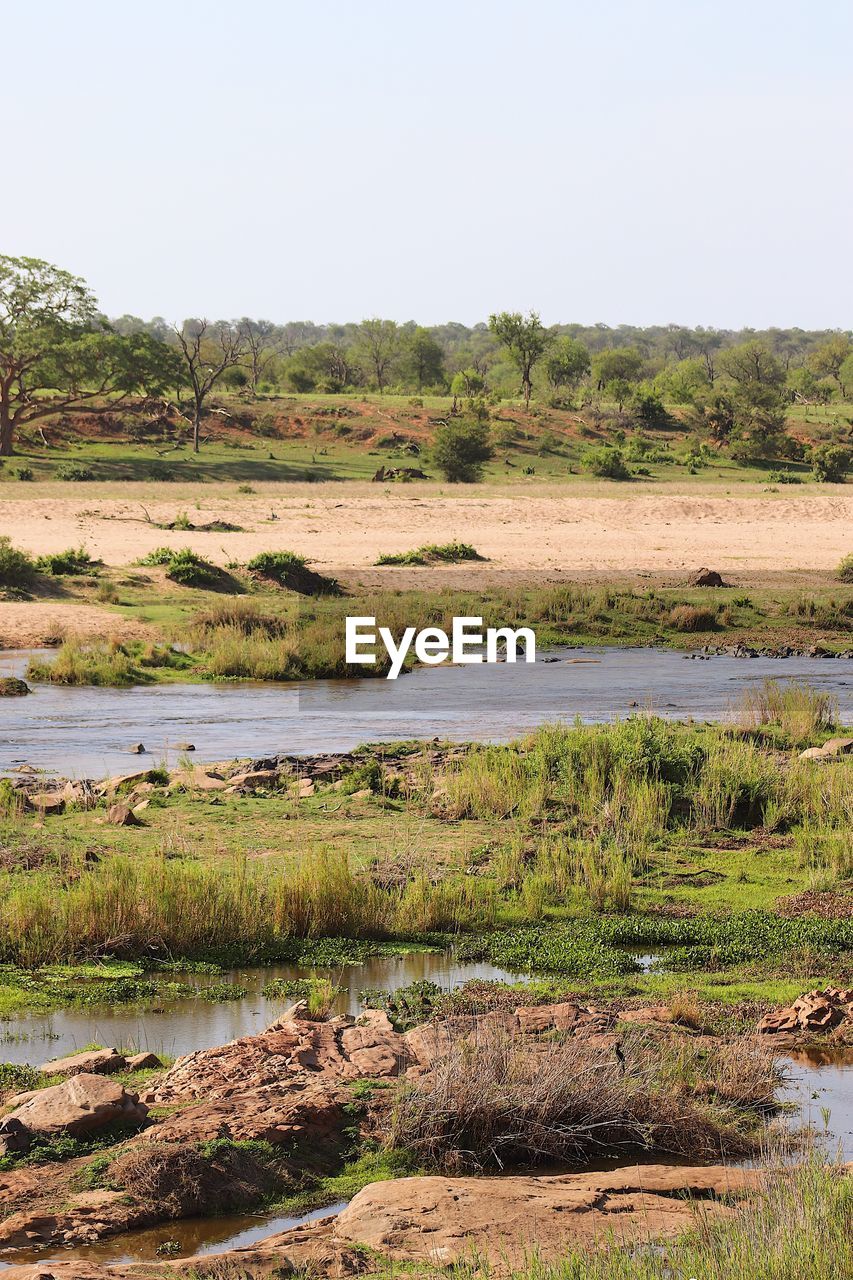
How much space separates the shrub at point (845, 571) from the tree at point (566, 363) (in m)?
41.6

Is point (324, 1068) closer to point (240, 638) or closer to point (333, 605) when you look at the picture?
point (240, 638)

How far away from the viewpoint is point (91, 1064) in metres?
7.55

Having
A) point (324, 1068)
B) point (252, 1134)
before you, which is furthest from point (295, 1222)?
point (324, 1068)

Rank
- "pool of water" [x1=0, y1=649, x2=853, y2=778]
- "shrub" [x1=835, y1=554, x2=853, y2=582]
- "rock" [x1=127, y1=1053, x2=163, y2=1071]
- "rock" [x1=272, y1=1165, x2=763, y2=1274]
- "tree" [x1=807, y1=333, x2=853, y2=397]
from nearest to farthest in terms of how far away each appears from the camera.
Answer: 1. "rock" [x1=272, y1=1165, x2=763, y2=1274]
2. "rock" [x1=127, y1=1053, x2=163, y2=1071]
3. "pool of water" [x1=0, y1=649, x2=853, y2=778]
4. "shrub" [x1=835, y1=554, x2=853, y2=582]
5. "tree" [x1=807, y1=333, x2=853, y2=397]

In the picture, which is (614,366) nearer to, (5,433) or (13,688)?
(5,433)

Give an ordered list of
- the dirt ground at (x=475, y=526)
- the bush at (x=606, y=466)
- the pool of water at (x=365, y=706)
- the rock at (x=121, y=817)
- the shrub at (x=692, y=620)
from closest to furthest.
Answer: the rock at (x=121, y=817) < the pool of water at (x=365, y=706) < the shrub at (x=692, y=620) < the dirt ground at (x=475, y=526) < the bush at (x=606, y=466)

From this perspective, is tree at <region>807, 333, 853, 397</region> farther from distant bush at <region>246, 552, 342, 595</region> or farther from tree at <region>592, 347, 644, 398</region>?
distant bush at <region>246, 552, 342, 595</region>

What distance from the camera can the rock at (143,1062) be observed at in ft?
25.1

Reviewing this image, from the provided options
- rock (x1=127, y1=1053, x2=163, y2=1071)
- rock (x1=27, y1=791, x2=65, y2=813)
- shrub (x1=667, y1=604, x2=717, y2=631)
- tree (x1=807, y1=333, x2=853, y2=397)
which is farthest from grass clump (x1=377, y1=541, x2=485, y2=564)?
tree (x1=807, y1=333, x2=853, y2=397)

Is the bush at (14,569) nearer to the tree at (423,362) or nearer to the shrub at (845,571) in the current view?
the shrub at (845,571)

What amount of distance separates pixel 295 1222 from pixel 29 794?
8.33m

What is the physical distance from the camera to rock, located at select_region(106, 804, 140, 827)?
12687 mm

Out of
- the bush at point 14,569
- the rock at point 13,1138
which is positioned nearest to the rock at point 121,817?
the rock at point 13,1138

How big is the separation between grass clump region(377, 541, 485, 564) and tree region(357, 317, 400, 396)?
44.4m
